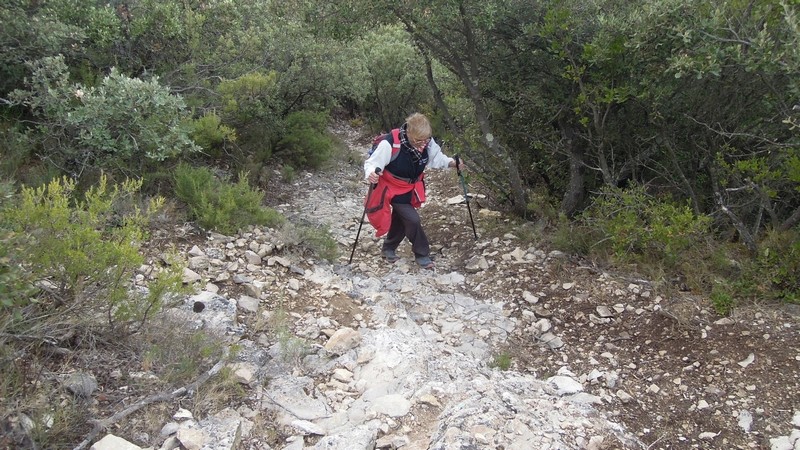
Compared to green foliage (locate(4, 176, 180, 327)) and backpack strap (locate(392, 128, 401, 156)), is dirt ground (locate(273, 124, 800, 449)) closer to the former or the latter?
backpack strap (locate(392, 128, 401, 156))

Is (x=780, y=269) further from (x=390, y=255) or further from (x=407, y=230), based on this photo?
(x=390, y=255)

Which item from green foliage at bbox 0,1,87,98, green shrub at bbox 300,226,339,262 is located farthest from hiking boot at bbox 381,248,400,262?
green foliage at bbox 0,1,87,98

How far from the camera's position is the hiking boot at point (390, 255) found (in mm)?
6793

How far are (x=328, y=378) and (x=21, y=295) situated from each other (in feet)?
6.67

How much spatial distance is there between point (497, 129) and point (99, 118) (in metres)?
4.67

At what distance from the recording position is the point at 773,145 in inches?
196

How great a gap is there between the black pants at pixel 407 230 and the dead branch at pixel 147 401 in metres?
2.90

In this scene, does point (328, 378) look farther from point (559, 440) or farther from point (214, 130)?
point (214, 130)

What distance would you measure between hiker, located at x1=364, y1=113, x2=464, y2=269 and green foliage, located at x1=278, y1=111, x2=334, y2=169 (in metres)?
3.48

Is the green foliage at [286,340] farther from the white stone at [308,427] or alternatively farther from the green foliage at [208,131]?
the green foliage at [208,131]

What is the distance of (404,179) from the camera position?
628 cm

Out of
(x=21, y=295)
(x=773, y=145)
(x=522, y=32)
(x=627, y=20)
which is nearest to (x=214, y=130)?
(x=522, y=32)

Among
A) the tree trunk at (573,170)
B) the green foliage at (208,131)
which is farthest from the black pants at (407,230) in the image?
the green foliage at (208,131)

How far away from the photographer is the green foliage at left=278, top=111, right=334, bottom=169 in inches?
374
